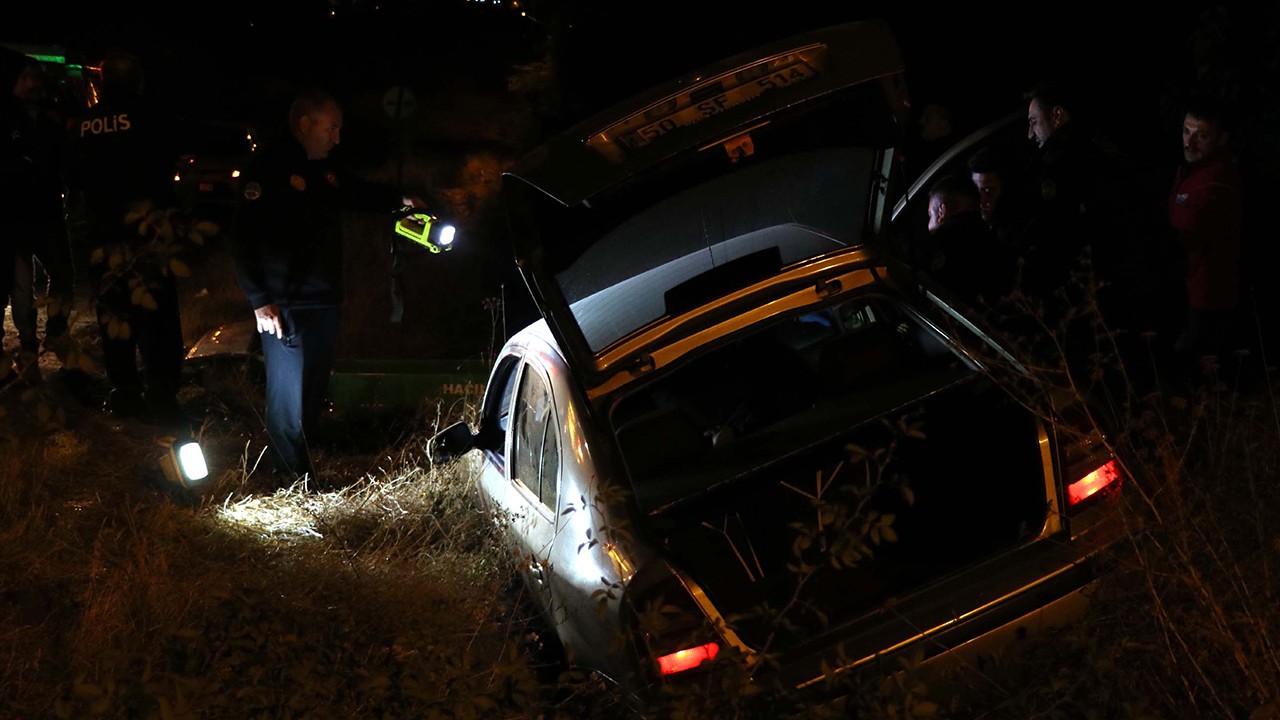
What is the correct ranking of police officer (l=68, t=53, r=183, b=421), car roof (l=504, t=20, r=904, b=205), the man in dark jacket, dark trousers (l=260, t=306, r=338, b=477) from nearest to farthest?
1. car roof (l=504, t=20, r=904, b=205)
2. dark trousers (l=260, t=306, r=338, b=477)
3. police officer (l=68, t=53, r=183, b=421)
4. the man in dark jacket

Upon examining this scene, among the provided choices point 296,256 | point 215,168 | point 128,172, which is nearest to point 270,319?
point 296,256

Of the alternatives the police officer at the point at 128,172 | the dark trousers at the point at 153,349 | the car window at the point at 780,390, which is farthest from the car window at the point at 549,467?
the dark trousers at the point at 153,349

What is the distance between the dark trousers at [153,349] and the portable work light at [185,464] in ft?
3.55

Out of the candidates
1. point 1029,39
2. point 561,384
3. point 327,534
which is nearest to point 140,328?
point 327,534

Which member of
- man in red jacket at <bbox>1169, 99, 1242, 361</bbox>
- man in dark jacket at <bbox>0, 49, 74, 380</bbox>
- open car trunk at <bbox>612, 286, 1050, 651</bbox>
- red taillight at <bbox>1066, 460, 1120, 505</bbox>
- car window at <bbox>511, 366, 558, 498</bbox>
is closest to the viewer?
red taillight at <bbox>1066, 460, 1120, 505</bbox>

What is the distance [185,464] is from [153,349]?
1.20 metres

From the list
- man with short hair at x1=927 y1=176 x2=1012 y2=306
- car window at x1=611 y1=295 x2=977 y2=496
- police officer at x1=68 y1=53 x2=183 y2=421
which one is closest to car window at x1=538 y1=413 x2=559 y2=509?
car window at x1=611 y1=295 x2=977 y2=496

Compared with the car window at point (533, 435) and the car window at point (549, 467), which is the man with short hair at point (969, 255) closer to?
the car window at point (533, 435)

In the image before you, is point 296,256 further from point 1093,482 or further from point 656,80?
point 656,80

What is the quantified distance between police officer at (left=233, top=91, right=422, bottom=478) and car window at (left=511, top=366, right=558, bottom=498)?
1739mm

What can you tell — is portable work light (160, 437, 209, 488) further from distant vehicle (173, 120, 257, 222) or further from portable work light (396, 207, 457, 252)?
distant vehicle (173, 120, 257, 222)

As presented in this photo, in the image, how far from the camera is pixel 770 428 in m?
4.57

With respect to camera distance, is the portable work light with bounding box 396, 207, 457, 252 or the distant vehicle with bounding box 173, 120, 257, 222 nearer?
the portable work light with bounding box 396, 207, 457, 252

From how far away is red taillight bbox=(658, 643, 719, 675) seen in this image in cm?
344
